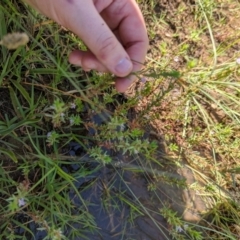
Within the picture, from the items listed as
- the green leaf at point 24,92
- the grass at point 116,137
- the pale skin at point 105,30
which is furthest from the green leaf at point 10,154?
the pale skin at point 105,30

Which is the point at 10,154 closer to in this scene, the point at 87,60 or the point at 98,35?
the point at 87,60

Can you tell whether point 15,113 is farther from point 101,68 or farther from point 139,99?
point 139,99

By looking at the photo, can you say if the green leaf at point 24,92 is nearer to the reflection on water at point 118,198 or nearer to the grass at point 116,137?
the grass at point 116,137

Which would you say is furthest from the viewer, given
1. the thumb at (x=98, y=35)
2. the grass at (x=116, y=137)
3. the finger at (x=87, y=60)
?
the grass at (x=116, y=137)

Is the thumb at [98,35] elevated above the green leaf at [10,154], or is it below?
above

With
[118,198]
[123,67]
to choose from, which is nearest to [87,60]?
[123,67]

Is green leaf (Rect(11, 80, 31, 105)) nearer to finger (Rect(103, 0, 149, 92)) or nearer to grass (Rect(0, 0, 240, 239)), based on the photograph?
grass (Rect(0, 0, 240, 239))

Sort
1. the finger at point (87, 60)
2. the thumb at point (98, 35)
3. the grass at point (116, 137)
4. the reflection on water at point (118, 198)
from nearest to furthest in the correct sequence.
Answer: the thumb at point (98, 35) → the finger at point (87, 60) → the grass at point (116, 137) → the reflection on water at point (118, 198)

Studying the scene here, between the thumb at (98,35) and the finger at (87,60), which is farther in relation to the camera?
the finger at (87,60)
